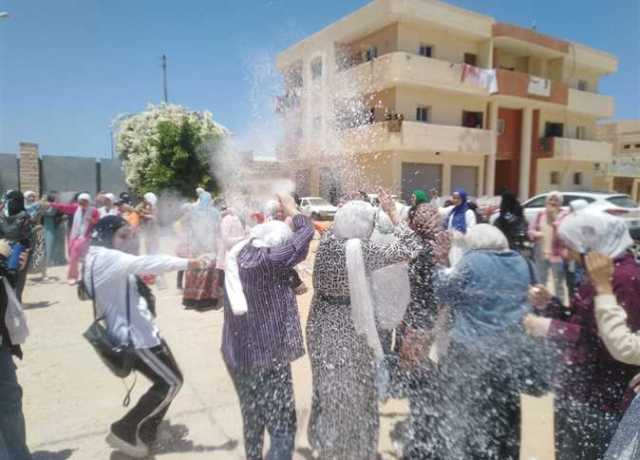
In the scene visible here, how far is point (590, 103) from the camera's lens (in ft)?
83.8

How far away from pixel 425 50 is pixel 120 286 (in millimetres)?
20220

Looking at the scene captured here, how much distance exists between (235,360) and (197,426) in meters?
Result: 1.12

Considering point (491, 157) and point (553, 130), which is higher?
point (553, 130)

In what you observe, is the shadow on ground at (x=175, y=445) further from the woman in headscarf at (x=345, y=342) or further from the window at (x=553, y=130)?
the window at (x=553, y=130)

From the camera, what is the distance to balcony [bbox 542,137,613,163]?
78.0ft

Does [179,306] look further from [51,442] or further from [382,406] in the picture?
[382,406]

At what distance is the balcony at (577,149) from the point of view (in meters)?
23.8

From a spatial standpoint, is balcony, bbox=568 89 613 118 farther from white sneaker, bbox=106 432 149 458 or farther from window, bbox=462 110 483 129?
white sneaker, bbox=106 432 149 458

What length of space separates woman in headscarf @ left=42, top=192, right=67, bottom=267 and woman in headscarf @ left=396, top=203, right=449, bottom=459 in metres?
8.26

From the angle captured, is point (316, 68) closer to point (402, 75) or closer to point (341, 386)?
point (402, 75)

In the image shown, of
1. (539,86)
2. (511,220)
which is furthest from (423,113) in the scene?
(511,220)

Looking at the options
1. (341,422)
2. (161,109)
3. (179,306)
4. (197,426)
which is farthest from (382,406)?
(161,109)

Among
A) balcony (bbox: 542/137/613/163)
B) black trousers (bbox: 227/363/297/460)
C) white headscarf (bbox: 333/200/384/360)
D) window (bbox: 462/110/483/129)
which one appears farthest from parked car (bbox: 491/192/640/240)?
balcony (bbox: 542/137/613/163)

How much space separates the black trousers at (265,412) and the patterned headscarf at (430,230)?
1.71 metres
